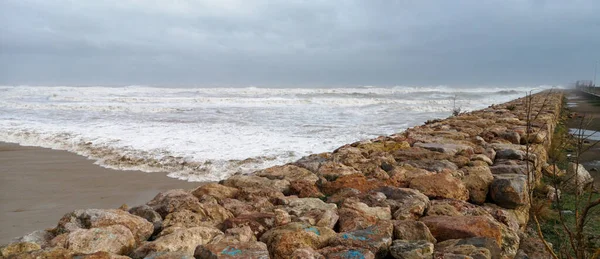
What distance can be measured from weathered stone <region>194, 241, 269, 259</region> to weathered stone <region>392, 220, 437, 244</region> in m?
0.76

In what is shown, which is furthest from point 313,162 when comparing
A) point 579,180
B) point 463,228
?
point 579,180

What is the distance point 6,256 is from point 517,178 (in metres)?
3.37

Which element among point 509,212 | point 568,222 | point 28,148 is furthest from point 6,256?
point 28,148

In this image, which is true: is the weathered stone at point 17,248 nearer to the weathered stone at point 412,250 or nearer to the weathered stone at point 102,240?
the weathered stone at point 102,240

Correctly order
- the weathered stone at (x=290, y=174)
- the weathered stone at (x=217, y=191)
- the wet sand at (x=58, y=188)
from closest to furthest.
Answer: the weathered stone at (x=217, y=191)
the weathered stone at (x=290, y=174)
the wet sand at (x=58, y=188)

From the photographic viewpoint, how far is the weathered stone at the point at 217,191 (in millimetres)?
3129

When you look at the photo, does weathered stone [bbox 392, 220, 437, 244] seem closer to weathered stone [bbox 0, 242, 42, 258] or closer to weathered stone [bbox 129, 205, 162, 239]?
weathered stone [bbox 129, 205, 162, 239]

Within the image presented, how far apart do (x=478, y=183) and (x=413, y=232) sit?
1.31 metres

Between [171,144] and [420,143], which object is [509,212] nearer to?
[420,143]

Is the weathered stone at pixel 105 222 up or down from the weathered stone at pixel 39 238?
up

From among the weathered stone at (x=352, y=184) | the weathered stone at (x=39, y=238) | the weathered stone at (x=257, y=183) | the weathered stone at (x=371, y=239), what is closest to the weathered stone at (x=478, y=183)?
the weathered stone at (x=352, y=184)

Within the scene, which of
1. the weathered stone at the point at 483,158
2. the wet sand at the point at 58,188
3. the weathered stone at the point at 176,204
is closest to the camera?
the weathered stone at the point at 176,204

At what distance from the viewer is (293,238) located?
2.19m

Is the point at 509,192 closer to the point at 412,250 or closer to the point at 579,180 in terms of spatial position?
the point at 412,250
